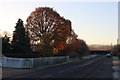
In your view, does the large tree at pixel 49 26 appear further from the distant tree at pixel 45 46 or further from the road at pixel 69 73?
the road at pixel 69 73

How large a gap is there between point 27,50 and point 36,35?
309 inches

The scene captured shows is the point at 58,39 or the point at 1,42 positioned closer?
the point at 1,42

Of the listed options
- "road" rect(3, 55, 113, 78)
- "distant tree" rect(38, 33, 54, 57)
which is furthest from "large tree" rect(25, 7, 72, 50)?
"road" rect(3, 55, 113, 78)

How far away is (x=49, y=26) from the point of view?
5253 cm

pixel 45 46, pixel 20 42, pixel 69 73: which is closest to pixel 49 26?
pixel 20 42

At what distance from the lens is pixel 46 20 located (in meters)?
52.7

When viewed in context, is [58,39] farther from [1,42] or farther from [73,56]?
[73,56]

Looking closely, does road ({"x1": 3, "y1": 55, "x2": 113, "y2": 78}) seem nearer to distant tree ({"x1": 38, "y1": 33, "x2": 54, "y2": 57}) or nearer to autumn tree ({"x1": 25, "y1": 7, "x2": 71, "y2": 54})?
distant tree ({"x1": 38, "y1": 33, "x2": 54, "y2": 57})

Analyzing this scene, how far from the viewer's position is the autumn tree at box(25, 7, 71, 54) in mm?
51594

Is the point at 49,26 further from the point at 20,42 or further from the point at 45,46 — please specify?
the point at 45,46

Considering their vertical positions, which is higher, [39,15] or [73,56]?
[39,15]

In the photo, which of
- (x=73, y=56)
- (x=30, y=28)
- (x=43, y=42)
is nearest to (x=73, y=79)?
(x=43, y=42)

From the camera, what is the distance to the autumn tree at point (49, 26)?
51.6 meters

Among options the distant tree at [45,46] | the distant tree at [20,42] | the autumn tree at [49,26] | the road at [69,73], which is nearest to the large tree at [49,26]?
the autumn tree at [49,26]
